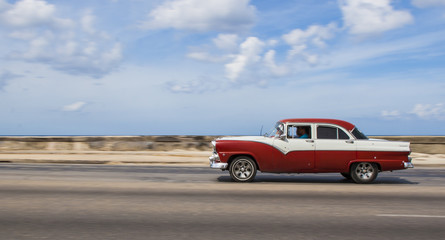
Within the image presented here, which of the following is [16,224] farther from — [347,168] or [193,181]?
[347,168]

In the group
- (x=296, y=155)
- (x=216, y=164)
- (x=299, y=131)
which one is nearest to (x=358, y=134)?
(x=299, y=131)

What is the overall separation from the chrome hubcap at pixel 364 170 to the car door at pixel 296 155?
1359 mm

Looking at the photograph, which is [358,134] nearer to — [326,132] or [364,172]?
[326,132]

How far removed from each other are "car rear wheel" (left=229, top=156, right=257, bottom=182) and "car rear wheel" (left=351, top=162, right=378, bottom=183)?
9.06 feet

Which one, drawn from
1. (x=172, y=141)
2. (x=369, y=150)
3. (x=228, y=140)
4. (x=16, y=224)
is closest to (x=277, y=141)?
(x=228, y=140)

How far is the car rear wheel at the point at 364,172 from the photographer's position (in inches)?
464

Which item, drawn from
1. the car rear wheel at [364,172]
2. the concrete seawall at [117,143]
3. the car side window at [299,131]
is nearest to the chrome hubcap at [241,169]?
the car side window at [299,131]

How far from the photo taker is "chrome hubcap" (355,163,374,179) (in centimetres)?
1181

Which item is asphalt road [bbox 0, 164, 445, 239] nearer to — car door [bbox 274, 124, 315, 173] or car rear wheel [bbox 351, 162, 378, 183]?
car rear wheel [bbox 351, 162, 378, 183]

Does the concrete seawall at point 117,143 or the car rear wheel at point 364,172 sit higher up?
the concrete seawall at point 117,143

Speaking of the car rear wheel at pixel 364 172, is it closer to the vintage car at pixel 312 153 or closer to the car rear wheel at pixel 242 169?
the vintage car at pixel 312 153

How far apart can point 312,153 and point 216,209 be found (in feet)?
15.8

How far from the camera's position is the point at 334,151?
11.7 meters

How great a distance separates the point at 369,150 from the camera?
11.7 meters
